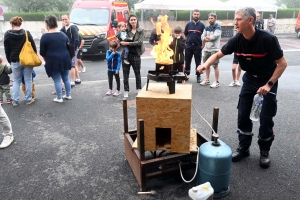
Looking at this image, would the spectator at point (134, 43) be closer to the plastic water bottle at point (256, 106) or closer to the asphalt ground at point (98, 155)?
the asphalt ground at point (98, 155)

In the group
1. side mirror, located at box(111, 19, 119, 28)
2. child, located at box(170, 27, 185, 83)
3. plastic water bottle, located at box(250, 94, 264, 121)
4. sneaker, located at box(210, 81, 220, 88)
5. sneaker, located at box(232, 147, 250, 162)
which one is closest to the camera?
plastic water bottle, located at box(250, 94, 264, 121)

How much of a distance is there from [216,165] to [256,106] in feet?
3.21

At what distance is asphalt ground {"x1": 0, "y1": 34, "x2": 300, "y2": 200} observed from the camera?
2.81 metres

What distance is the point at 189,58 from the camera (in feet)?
22.9

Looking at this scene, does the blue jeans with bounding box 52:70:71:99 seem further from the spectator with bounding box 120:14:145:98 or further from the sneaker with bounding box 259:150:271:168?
the sneaker with bounding box 259:150:271:168

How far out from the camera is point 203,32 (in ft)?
22.0

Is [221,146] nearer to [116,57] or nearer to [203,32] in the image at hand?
[116,57]

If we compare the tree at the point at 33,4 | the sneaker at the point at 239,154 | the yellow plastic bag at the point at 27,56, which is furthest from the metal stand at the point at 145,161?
the tree at the point at 33,4

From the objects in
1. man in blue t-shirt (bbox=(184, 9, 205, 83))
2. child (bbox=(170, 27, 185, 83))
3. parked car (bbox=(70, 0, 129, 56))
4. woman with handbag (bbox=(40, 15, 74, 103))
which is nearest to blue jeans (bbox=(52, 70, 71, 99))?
woman with handbag (bbox=(40, 15, 74, 103))

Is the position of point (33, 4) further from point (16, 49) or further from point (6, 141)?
point (6, 141)

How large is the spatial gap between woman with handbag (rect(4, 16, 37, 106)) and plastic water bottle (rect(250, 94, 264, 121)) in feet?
14.3

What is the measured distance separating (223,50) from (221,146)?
4.00 ft

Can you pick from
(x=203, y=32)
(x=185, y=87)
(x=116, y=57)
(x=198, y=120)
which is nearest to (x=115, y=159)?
(x=185, y=87)

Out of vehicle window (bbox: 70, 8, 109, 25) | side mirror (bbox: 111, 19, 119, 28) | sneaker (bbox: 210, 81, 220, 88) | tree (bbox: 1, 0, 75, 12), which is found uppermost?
tree (bbox: 1, 0, 75, 12)
